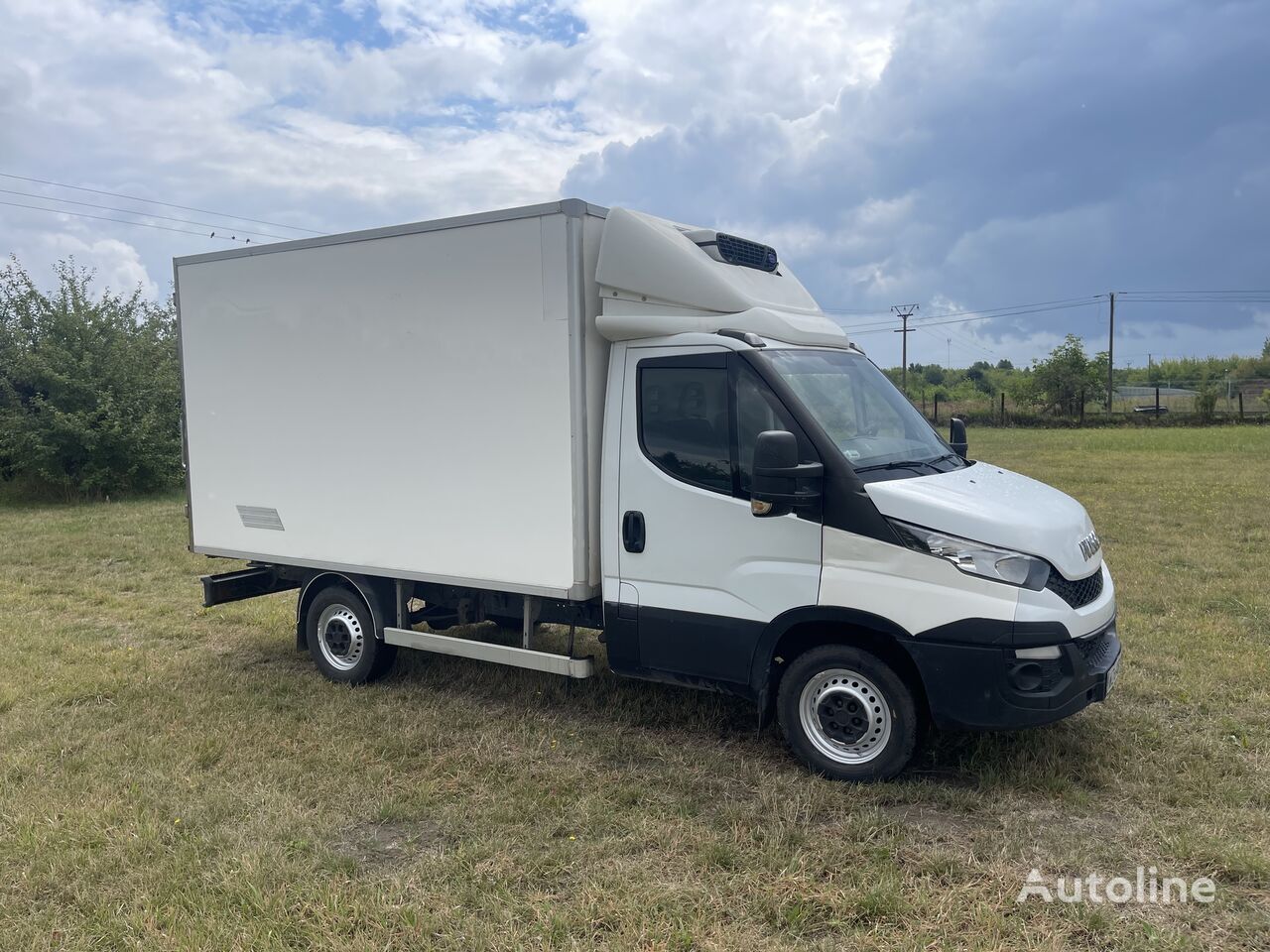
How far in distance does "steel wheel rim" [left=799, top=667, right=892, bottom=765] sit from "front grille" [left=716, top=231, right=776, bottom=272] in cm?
250

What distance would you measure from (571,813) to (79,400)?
19172mm

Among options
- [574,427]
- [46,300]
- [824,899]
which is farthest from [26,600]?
[46,300]

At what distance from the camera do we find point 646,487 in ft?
17.3

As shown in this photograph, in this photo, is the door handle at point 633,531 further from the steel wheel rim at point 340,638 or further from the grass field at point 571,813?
the steel wheel rim at point 340,638

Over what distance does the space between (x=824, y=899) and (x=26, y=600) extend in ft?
31.3

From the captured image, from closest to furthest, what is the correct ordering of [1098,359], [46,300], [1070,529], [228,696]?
[1070,529], [228,696], [46,300], [1098,359]

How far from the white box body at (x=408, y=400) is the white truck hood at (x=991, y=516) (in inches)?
69.3

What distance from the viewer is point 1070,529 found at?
15.6 ft

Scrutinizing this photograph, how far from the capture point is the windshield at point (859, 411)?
4996mm

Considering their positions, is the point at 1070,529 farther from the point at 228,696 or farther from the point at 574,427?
the point at 228,696

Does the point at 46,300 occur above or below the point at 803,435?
above

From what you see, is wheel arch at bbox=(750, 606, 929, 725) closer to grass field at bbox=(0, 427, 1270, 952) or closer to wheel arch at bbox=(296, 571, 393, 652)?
grass field at bbox=(0, 427, 1270, 952)

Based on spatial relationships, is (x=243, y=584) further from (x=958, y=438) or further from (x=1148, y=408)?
(x=1148, y=408)

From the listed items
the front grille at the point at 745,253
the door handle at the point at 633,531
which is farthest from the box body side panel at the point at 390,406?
the front grille at the point at 745,253
